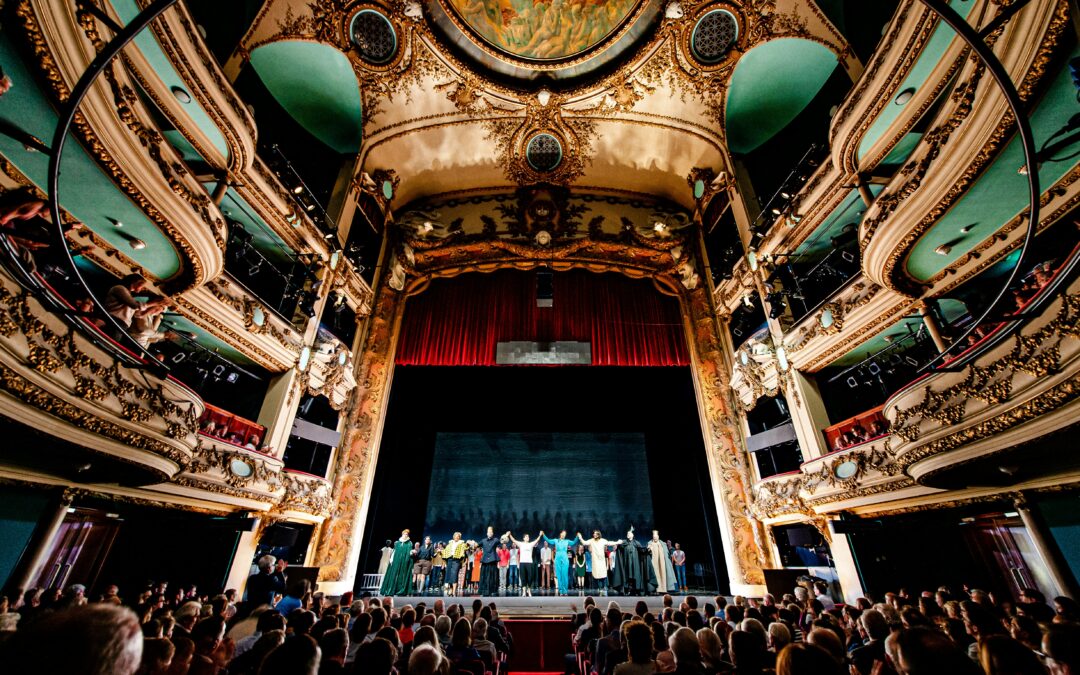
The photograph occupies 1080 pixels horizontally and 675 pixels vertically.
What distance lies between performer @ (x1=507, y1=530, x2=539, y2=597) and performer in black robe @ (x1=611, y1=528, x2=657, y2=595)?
1.90 metres

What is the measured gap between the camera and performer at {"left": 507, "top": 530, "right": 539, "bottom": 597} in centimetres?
956

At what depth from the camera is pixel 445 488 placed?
12078mm

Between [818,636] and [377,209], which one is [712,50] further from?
[818,636]

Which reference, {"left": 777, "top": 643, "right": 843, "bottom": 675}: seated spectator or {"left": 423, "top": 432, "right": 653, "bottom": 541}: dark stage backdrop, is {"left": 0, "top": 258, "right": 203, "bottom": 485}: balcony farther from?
{"left": 423, "top": 432, "right": 653, "bottom": 541}: dark stage backdrop

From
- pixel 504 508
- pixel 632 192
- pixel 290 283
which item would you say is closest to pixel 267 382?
pixel 290 283

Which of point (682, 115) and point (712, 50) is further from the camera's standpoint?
point (682, 115)

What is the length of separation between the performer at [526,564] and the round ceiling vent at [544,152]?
9889 millimetres

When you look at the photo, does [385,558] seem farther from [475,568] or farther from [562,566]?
[562,566]

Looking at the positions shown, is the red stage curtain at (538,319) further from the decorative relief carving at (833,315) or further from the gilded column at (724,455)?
the decorative relief carving at (833,315)

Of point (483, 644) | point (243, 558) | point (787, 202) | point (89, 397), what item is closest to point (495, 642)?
point (483, 644)

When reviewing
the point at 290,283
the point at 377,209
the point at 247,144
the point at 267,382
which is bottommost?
the point at 267,382

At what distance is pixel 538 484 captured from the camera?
12.2 m

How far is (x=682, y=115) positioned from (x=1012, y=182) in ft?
→ 25.0

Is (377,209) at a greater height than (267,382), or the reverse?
(377,209)
